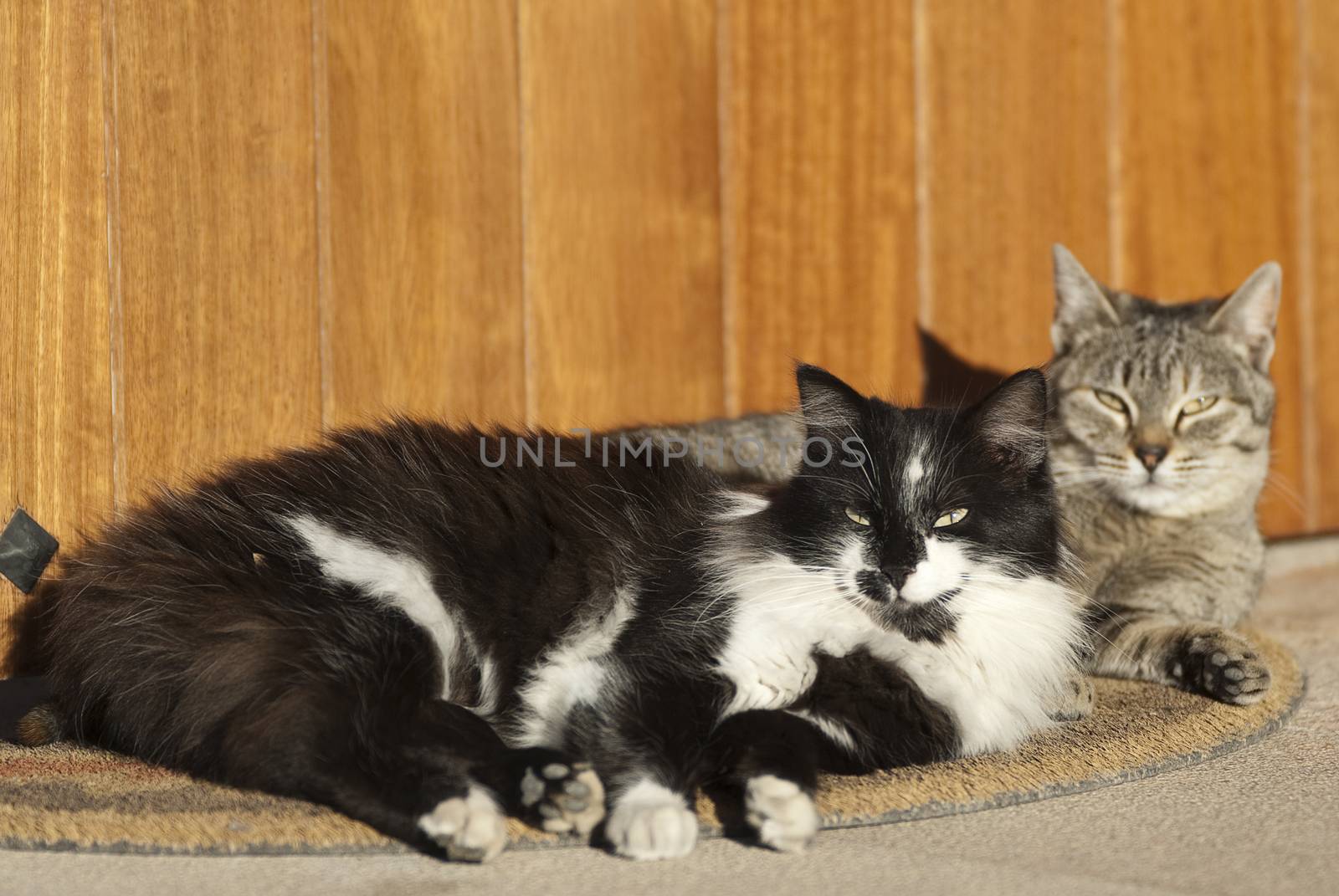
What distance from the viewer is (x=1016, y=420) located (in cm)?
163

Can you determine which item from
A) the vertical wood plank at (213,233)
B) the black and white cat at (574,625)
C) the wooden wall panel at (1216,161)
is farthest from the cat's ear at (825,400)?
the wooden wall panel at (1216,161)

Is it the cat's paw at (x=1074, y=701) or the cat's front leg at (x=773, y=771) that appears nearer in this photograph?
the cat's front leg at (x=773, y=771)

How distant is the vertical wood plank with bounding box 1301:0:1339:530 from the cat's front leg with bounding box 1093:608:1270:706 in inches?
65.3

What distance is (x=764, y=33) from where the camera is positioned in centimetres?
271

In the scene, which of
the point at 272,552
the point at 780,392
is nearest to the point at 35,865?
the point at 272,552

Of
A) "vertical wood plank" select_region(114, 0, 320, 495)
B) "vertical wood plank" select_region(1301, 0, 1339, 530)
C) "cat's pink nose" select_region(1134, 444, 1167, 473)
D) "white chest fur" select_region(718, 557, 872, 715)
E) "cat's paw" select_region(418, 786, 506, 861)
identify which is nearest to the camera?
"cat's paw" select_region(418, 786, 506, 861)

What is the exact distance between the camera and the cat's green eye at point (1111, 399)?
239 centimetres

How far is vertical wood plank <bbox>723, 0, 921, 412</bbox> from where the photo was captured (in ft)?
8.92

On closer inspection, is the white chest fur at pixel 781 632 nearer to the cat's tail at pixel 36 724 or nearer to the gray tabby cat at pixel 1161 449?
the gray tabby cat at pixel 1161 449

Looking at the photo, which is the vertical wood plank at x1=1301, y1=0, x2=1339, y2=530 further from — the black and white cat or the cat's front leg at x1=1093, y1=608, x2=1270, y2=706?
the black and white cat

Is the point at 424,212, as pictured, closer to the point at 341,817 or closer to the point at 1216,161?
the point at 341,817

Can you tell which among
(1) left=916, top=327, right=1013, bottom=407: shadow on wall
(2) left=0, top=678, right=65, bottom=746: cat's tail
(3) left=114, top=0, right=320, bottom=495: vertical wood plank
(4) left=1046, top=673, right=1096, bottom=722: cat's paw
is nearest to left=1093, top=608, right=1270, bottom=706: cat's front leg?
(4) left=1046, top=673, right=1096, bottom=722: cat's paw

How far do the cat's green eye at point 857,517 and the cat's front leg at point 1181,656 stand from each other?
719 mm

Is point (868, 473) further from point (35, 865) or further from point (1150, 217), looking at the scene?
point (1150, 217)
